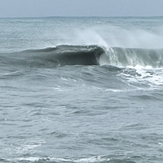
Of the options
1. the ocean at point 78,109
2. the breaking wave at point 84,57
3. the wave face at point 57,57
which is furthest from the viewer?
the breaking wave at point 84,57

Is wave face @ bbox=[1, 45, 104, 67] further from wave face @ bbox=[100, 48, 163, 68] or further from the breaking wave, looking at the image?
wave face @ bbox=[100, 48, 163, 68]

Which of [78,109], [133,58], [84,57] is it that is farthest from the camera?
[133,58]

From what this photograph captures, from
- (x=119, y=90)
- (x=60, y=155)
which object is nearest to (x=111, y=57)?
(x=119, y=90)

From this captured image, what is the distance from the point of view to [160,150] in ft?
53.7

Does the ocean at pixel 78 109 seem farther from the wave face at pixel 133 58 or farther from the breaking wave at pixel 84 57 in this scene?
the wave face at pixel 133 58

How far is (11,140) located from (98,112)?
501cm

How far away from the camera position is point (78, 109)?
21.9 m

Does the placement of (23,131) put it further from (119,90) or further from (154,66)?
(154,66)

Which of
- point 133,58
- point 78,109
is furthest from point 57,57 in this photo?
point 78,109

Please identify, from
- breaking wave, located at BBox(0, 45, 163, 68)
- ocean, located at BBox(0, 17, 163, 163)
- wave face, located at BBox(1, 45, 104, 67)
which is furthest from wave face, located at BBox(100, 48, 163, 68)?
wave face, located at BBox(1, 45, 104, 67)

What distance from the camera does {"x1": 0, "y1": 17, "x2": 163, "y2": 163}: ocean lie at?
1617cm

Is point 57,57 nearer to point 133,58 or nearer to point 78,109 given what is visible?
point 133,58

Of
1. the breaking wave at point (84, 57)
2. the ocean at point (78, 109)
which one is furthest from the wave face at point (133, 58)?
the ocean at point (78, 109)

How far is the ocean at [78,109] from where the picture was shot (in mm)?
16172
